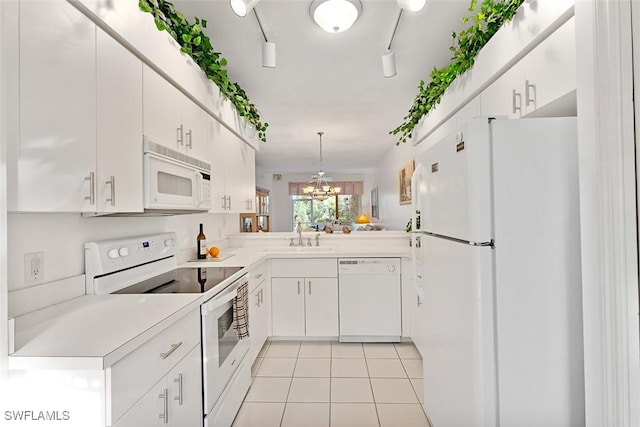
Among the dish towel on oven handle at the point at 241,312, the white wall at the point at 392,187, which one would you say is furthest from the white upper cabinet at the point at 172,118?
the white wall at the point at 392,187

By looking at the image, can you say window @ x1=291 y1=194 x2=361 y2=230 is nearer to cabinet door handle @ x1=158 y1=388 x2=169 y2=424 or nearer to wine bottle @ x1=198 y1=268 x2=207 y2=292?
wine bottle @ x1=198 y1=268 x2=207 y2=292

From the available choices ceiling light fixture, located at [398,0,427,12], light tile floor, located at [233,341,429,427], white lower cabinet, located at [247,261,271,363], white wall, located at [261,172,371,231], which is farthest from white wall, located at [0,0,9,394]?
white wall, located at [261,172,371,231]

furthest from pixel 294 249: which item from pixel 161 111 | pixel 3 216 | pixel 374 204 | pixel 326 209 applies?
pixel 326 209

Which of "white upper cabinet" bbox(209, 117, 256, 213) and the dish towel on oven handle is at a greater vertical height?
"white upper cabinet" bbox(209, 117, 256, 213)

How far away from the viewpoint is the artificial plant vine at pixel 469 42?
171 cm

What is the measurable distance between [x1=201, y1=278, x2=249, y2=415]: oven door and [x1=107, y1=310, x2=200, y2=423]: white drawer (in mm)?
135

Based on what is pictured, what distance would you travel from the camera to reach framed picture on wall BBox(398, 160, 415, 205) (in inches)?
183

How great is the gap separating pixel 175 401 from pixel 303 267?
2.06 meters

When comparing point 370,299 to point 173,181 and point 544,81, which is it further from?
point 544,81

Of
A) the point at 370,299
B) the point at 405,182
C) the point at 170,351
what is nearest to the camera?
the point at 170,351

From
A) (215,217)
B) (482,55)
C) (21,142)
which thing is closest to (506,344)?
(482,55)

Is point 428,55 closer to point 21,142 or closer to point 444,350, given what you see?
point 444,350

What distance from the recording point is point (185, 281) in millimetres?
1979

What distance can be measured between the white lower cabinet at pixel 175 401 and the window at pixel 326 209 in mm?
8532
